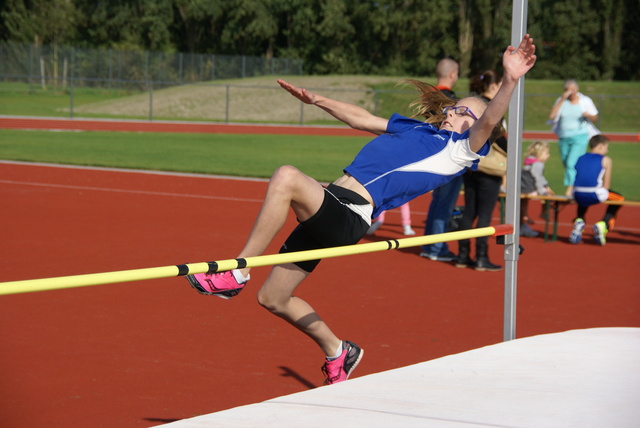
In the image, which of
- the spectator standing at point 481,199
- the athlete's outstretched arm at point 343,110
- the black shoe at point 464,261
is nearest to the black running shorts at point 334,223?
the athlete's outstretched arm at point 343,110

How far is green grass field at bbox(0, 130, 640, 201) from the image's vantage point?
1903cm

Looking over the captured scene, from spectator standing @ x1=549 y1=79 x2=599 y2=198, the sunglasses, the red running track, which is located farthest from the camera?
spectator standing @ x1=549 y1=79 x2=599 y2=198

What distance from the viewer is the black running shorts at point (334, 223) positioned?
14.5 feet

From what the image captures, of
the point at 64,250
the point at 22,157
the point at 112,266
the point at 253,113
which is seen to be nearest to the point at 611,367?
the point at 112,266

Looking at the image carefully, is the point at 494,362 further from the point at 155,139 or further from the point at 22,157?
the point at 155,139

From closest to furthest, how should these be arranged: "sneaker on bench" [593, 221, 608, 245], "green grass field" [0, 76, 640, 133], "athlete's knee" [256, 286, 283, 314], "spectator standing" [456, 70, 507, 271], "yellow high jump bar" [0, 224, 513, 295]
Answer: "yellow high jump bar" [0, 224, 513, 295] → "athlete's knee" [256, 286, 283, 314] → "spectator standing" [456, 70, 507, 271] → "sneaker on bench" [593, 221, 608, 245] → "green grass field" [0, 76, 640, 133]

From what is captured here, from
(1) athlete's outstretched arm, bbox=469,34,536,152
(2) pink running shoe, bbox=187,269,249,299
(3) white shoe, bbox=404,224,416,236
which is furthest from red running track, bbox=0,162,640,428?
(1) athlete's outstretched arm, bbox=469,34,536,152

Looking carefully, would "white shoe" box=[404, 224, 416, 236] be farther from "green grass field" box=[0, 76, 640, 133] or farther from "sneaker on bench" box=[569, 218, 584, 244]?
"green grass field" box=[0, 76, 640, 133]

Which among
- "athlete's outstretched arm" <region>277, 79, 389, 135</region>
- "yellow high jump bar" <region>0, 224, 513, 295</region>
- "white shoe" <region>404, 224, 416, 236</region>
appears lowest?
"white shoe" <region>404, 224, 416, 236</region>

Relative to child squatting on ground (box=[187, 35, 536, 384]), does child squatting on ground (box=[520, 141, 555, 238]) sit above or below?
below

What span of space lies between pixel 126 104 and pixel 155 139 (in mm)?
15874

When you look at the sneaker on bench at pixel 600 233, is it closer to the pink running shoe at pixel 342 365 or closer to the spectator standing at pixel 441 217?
the spectator standing at pixel 441 217

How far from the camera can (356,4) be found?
216 feet

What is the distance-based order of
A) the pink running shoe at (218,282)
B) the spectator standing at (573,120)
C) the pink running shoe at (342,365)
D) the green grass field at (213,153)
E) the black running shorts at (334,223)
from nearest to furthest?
the pink running shoe at (218,282), the black running shorts at (334,223), the pink running shoe at (342,365), the spectator standing at (573,120), the green grass field at (213,153)
